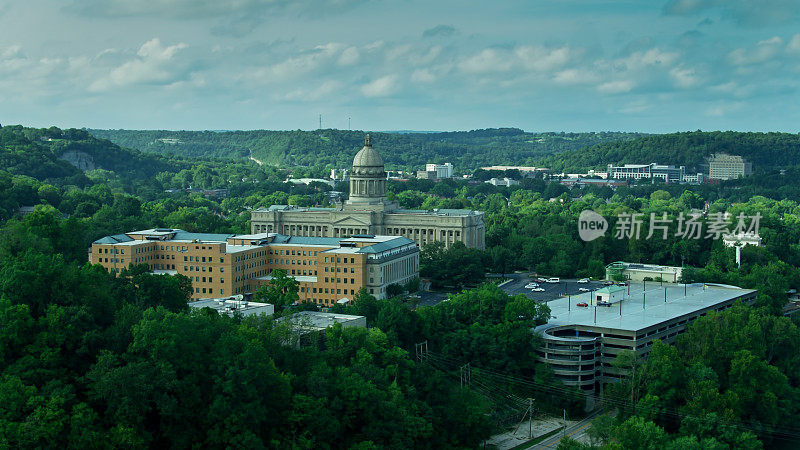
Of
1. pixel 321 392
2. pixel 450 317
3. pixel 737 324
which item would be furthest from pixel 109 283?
pixel 737 324

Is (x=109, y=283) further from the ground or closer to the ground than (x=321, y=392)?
further from the ground

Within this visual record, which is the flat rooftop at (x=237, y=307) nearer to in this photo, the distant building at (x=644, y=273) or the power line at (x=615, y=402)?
the power line at (x=615, y=402)

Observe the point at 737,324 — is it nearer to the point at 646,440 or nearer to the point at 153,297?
the point at 646,440

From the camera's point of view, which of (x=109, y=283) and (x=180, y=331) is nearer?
(x=180, y=331)

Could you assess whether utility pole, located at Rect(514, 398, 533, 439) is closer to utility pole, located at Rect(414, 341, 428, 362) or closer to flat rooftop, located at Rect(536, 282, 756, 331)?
utility pole, located at Rect(414, 341, 428, 362)

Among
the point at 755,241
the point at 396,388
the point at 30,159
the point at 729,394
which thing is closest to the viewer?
the point at 396,388

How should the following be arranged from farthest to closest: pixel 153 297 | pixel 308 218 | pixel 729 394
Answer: pixel 308 218 < pixel 153 297 < pixel 729 394

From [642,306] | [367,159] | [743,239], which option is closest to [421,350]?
[642,306]
